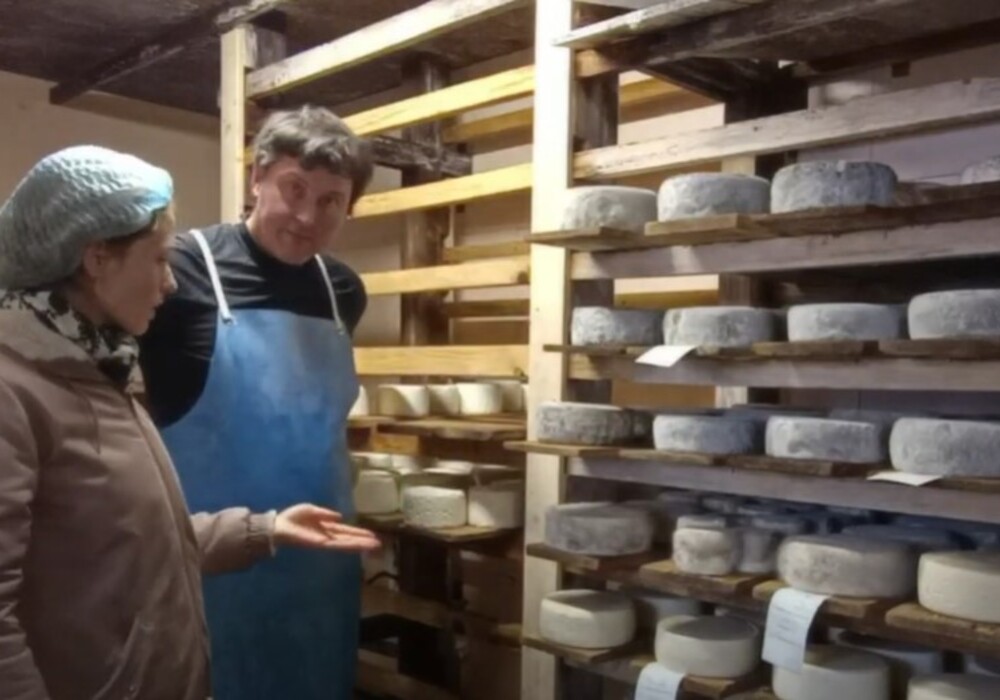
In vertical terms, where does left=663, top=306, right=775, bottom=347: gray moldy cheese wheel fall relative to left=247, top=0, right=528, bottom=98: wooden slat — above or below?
below

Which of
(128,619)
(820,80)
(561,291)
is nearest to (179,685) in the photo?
(128,619)

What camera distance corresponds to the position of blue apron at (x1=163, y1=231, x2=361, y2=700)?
2.09 metres

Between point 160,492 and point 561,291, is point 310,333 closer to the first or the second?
point 561,291

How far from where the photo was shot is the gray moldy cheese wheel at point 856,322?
5.48 feet

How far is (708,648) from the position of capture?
6.00 ft

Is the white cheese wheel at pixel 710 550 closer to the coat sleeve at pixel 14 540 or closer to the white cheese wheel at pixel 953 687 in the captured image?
the white cheese wheel at pixel 953 687

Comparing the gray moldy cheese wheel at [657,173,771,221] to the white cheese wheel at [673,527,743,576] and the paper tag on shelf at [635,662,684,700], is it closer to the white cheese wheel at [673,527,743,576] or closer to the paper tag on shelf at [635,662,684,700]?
the white cheese wheel at [673,527,743,576]

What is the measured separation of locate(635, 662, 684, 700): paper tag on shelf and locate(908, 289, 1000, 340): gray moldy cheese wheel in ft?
2.37

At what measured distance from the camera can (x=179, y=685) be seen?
141 cm

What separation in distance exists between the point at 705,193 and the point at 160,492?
39.4 inches

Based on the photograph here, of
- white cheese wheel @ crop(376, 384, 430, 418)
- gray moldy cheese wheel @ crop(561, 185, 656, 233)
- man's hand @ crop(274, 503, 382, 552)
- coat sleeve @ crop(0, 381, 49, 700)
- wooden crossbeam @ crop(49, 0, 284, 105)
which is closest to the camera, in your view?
coat sleeve @ crop(0, 381, 49, 700)

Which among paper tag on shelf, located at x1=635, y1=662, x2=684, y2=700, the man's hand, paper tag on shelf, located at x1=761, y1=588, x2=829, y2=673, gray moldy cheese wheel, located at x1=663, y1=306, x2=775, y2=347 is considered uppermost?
gray moldy cheese wheel, located at x1=663, y1=306, x2=775, y2=347

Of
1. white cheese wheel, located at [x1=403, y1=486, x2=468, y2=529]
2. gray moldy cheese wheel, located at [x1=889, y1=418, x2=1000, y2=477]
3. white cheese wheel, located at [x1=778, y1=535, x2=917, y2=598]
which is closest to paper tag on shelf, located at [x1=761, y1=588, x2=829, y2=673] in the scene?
white cheese wheel, located at [x1=778, y1=535, x2=917, y2=598]

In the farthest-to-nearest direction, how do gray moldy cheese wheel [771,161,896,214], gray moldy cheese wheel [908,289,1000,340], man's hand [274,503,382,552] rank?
man's hand [274,503,382,552], gray moldy cheese wheel [771,161,896,214], gray moldy cheese wheel [908,289,1000,340]
